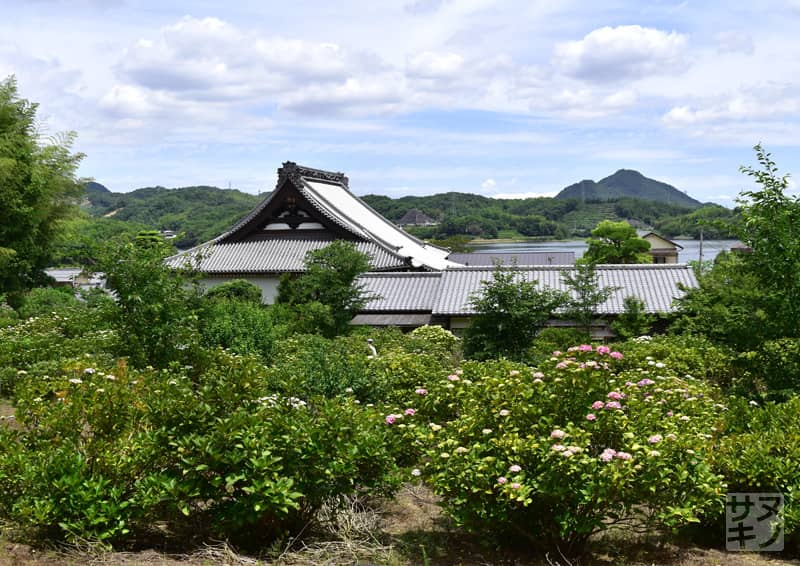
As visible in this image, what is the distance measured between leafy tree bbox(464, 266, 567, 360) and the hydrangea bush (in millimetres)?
6485

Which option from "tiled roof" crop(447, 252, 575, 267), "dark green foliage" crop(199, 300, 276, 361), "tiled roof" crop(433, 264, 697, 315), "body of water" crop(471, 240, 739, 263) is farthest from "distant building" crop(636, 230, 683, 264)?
"dark green foliage" crop(199, 300, 276, 361)

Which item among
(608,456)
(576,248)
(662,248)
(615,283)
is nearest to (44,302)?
(615,283)

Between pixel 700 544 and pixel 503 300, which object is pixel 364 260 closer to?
pixel 503 300

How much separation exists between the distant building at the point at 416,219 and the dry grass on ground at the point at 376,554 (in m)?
79.4

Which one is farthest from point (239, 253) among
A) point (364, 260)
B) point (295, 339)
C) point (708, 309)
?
point (708, 309)

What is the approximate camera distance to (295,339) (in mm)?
11914

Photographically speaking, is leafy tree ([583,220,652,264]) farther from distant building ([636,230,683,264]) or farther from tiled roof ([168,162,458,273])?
distant building ([636,230,683,264])

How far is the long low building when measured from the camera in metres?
17.2

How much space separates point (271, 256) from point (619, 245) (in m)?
18.2

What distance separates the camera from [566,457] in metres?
4.20

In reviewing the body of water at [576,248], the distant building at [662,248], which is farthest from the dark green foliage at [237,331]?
the distant building at [662,248]

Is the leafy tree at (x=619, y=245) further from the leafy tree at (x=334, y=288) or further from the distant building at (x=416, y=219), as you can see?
the distant building at (x=416, y=219)

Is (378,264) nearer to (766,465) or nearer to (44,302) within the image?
(44,302)

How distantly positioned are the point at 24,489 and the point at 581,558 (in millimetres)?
3730
